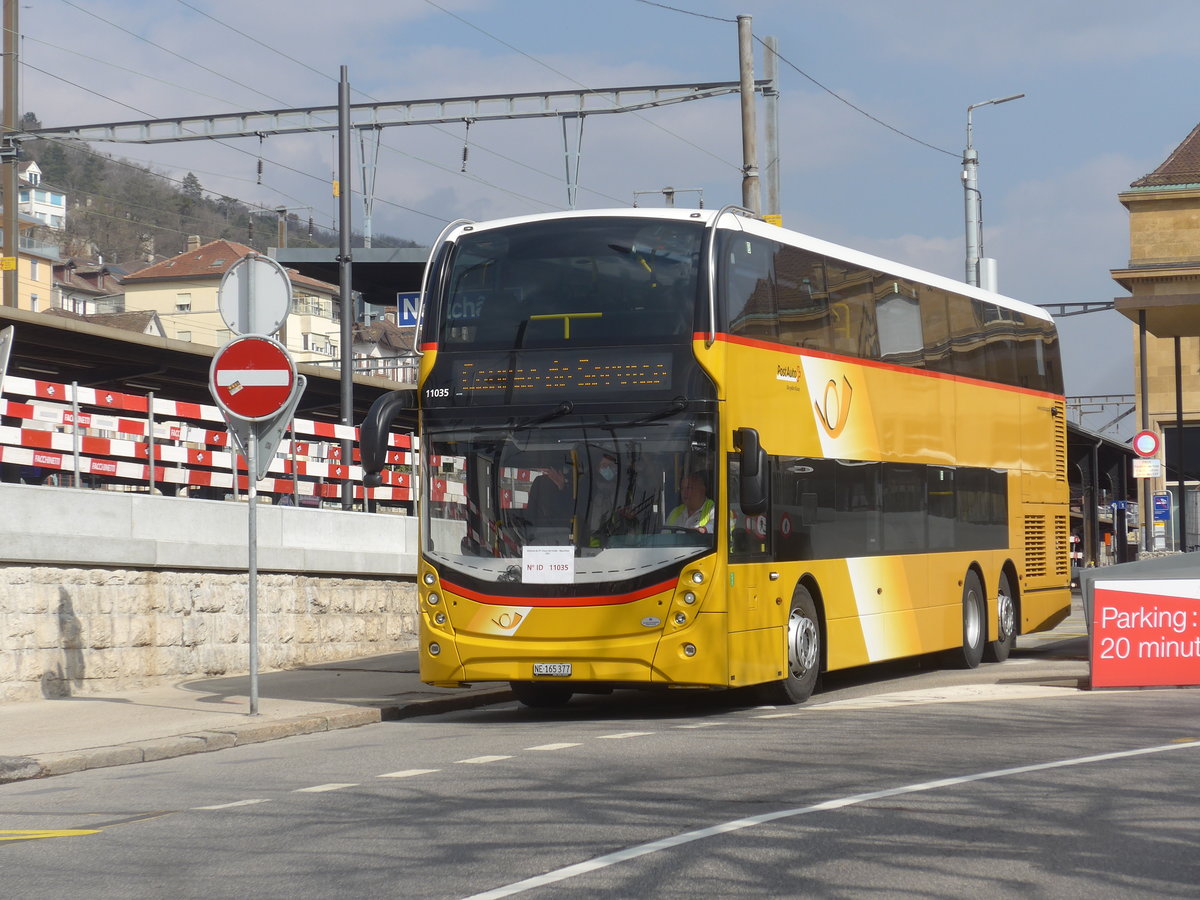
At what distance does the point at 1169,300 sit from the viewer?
3338cm

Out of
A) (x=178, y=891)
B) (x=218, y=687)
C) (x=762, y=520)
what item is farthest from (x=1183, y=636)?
(x=178, y=891)

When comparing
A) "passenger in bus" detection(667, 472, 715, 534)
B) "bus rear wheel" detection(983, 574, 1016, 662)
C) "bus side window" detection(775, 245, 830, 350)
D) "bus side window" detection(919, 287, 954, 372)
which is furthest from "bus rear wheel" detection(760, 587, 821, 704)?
"bus rear wheel" detection(983, 574, 1016, 662)

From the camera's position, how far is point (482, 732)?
12898 mm

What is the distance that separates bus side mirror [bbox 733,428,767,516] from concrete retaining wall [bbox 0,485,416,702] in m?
5.80

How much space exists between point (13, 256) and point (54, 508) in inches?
856

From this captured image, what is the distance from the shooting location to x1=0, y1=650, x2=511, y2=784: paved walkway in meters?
11.4

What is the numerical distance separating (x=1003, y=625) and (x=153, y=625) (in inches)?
390

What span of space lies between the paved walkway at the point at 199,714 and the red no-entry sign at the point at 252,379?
A: 2402 millimetres

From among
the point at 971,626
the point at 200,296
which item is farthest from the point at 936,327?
the point at 200,296

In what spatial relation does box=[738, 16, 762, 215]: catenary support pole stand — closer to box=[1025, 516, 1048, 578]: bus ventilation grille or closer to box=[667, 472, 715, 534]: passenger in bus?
box=[1025, 516, 1048, 578]: bus ventilation grille

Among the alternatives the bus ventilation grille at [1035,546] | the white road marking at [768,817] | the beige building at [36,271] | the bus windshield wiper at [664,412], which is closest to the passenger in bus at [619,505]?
the bus windshield wiper at [664,412]

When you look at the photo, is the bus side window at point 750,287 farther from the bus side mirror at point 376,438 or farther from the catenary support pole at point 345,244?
the catenary support pole at point 345,244

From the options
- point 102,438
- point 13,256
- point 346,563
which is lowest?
point 346,563

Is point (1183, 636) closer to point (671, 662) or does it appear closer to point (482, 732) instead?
point (671, 662)
